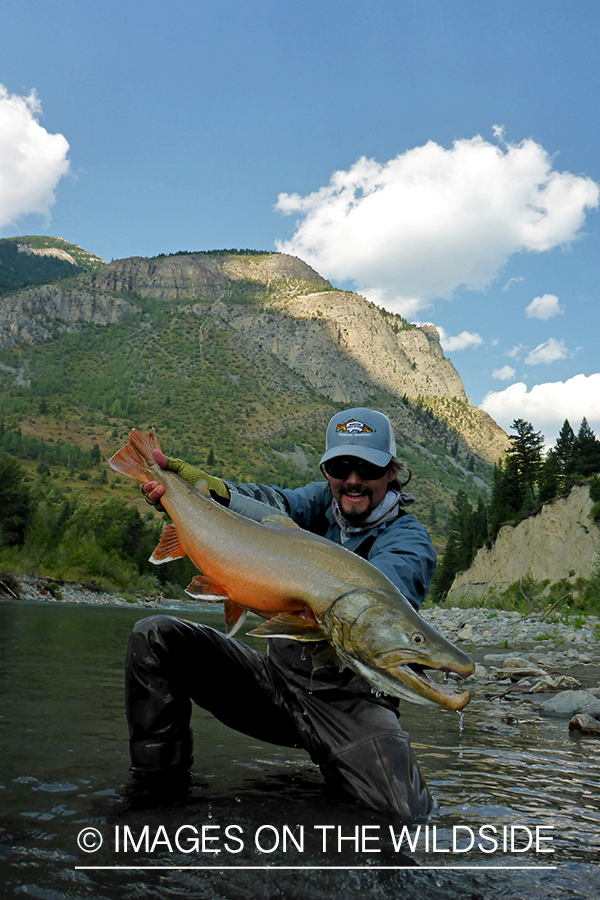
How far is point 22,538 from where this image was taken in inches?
1400

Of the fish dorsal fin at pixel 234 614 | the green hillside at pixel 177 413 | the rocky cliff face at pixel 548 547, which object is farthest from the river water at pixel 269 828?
the green hillside at pixel 177 413

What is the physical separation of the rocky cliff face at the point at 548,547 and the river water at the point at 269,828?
20.9 metres

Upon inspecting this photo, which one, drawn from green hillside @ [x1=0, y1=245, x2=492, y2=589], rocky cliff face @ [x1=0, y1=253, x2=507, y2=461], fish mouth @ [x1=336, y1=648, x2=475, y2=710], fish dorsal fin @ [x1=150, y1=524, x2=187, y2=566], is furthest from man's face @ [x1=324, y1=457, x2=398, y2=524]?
rocky cliff face @ [x1=0, y1=253, x2=507, y2=461]

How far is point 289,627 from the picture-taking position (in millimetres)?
2658

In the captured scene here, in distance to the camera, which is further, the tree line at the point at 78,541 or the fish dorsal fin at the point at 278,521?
the tree line at the point at 78,541

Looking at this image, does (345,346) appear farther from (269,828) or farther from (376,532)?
(269,828)

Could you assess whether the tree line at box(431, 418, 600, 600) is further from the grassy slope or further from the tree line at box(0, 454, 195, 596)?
the grassy slope

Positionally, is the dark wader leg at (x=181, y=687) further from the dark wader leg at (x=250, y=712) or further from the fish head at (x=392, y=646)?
the fish head at (x=392, y=646)

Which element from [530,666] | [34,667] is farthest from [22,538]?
[530,666]

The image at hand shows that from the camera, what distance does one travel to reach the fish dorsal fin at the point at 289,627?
2625mm

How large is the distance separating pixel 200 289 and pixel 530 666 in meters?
182

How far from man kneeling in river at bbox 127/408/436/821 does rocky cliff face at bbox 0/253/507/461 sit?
468 ft

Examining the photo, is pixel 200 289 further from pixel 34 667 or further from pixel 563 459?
pixel 34 667

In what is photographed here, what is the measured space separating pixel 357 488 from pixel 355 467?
129 millimetres
